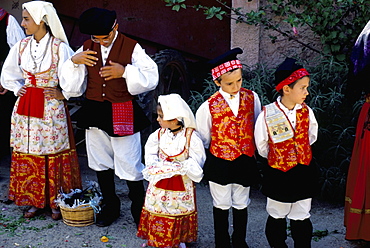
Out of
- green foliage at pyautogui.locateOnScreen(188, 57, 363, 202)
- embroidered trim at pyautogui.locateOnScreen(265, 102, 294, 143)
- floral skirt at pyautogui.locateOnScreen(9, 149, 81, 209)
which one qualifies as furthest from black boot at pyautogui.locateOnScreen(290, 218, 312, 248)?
floral skirt at pyautogui.locateOnScreen(9, 149, 81, 209)

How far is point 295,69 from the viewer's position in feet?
10.7

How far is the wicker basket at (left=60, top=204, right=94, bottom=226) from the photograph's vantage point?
418 centimetres

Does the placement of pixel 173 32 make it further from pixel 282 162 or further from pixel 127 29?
pixel 282 162

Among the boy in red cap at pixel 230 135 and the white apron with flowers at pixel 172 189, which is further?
the white apron with flowers at pixel 172 189

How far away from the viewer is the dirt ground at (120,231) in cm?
390

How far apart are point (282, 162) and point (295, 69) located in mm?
626

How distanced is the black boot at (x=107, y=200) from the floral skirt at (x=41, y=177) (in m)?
0.39

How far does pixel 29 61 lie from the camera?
420cm

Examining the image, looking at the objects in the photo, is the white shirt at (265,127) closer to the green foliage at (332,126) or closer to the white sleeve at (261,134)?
the white sleeve at (261,134)

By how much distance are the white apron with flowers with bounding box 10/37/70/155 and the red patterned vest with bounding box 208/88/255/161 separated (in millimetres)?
1502

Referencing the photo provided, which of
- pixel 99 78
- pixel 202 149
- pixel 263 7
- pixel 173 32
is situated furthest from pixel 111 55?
pixel 173 32

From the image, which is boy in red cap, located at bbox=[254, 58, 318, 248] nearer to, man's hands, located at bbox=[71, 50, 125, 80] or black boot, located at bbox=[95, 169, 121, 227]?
man's hands, located at bbox=[71, 50, 125, 80]

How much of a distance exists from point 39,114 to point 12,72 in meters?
0.48

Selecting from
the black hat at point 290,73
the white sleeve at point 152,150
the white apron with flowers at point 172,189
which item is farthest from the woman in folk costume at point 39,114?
the black hat at point 290,73
